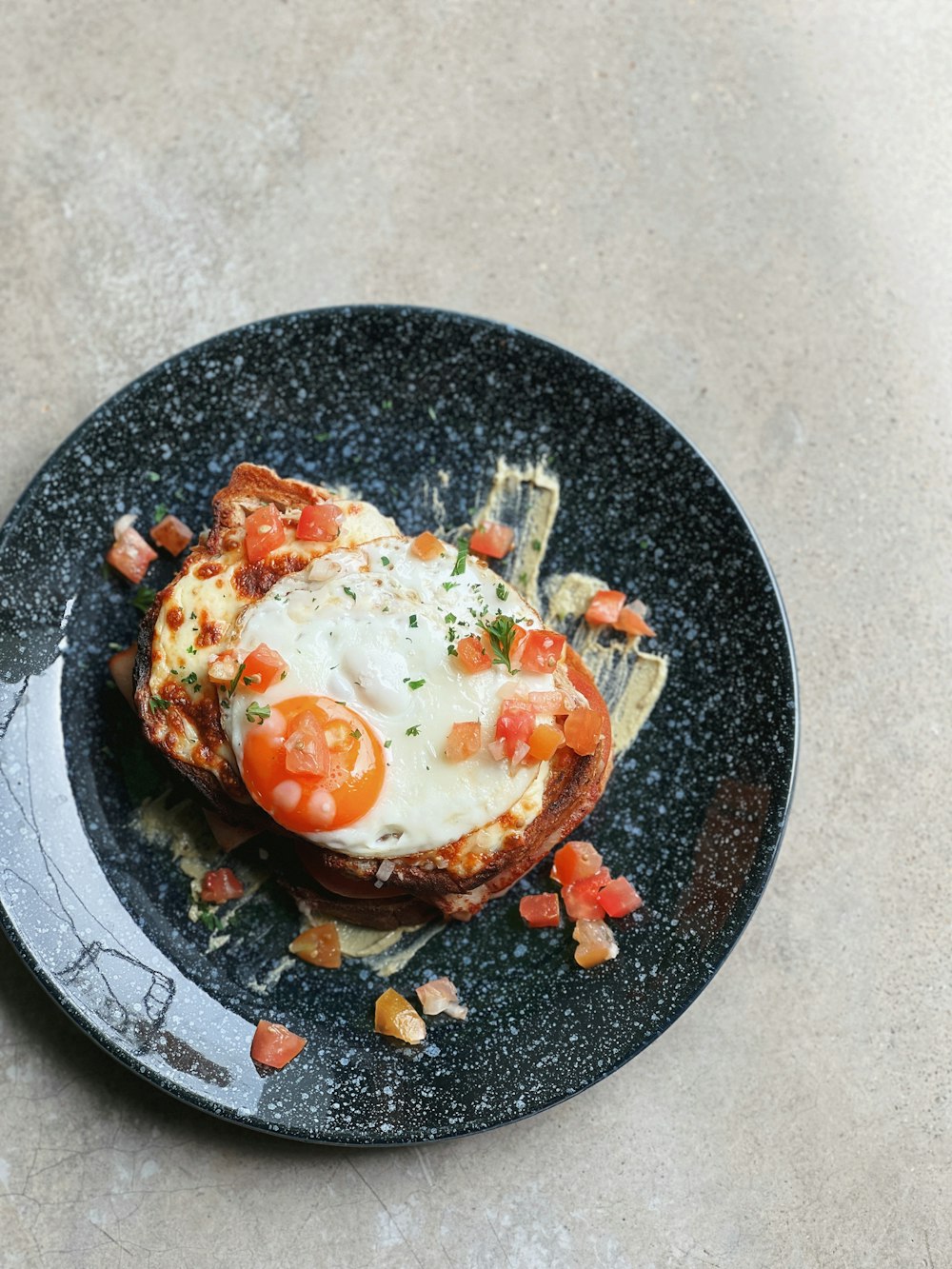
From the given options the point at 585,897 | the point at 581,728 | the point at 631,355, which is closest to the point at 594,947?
the point at 585,897

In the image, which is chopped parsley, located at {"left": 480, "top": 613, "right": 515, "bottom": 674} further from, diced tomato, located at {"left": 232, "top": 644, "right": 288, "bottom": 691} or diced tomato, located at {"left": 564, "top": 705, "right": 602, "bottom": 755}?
diced tomato, located at {"left": 232, "top": 644, "right": 288, "bottom": 691}

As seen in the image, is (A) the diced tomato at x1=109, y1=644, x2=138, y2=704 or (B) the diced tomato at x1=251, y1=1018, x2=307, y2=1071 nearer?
(B) the diced tomato at x1=251, y1=1018, x2=307, y2=1071

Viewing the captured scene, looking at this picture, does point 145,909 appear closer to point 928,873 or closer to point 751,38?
point 928,873

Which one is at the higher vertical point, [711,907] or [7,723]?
[711,907]

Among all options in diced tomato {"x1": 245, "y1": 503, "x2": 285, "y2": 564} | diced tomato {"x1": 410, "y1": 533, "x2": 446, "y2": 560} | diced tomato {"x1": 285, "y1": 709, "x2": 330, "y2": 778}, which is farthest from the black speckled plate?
diced tomato {"x1": 285, "y1": 709, "x2": 330, "y2": 778}

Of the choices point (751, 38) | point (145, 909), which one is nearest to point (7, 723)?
point (145, 909)

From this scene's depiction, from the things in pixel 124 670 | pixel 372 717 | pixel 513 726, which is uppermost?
pixel 513 726

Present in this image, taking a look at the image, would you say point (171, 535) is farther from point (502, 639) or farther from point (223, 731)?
point (502, 639)
